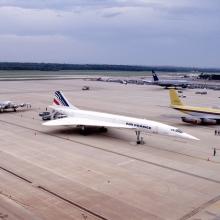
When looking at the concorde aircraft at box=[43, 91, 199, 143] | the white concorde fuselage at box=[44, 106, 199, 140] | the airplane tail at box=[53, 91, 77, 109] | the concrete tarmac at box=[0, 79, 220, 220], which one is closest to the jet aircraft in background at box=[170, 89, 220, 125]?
the concrete tarmac at box=[0, 79, 220, 220]

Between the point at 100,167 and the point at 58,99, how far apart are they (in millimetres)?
23452

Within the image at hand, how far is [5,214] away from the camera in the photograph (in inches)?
803

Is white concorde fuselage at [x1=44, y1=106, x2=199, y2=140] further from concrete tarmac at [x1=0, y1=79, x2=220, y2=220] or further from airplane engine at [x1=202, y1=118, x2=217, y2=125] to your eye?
airplane engine at [x1=202, y1=118, x2=217, y2=125]

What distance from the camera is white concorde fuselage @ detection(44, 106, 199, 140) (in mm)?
38250

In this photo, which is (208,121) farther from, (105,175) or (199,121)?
(105,175)

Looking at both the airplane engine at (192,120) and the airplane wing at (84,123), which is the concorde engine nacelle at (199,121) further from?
the airplane wing at (84,123)

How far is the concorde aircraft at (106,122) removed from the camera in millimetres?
38438

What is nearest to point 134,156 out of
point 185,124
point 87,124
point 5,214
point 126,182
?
point 126,182

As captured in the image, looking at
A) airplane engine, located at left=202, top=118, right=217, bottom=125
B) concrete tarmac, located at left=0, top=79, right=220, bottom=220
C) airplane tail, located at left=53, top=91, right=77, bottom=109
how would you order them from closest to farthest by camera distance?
concrete tarmac, located at left=0, top=79, right=220, bottom=220 < airplane tail, located at left=53, top=91, right=77, bottom=109 < airplane engine, located at left=202, top=118, right=217, bottom=125

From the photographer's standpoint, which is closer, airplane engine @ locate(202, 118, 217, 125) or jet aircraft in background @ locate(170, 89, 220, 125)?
jet aircraft in background @ locate(170, 89, 220, 125)

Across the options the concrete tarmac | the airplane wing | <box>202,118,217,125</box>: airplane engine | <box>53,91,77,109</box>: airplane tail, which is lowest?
the concrete tarmac

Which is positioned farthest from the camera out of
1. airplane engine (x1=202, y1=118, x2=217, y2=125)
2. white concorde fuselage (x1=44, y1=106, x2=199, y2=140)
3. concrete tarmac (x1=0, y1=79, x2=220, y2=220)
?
airplane engine (x1=202, y1=118, x2=217, y2=125)

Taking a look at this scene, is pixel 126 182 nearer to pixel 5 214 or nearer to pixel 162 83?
pixel 5 214

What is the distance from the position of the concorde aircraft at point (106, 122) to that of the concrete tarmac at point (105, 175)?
149 centimetres
